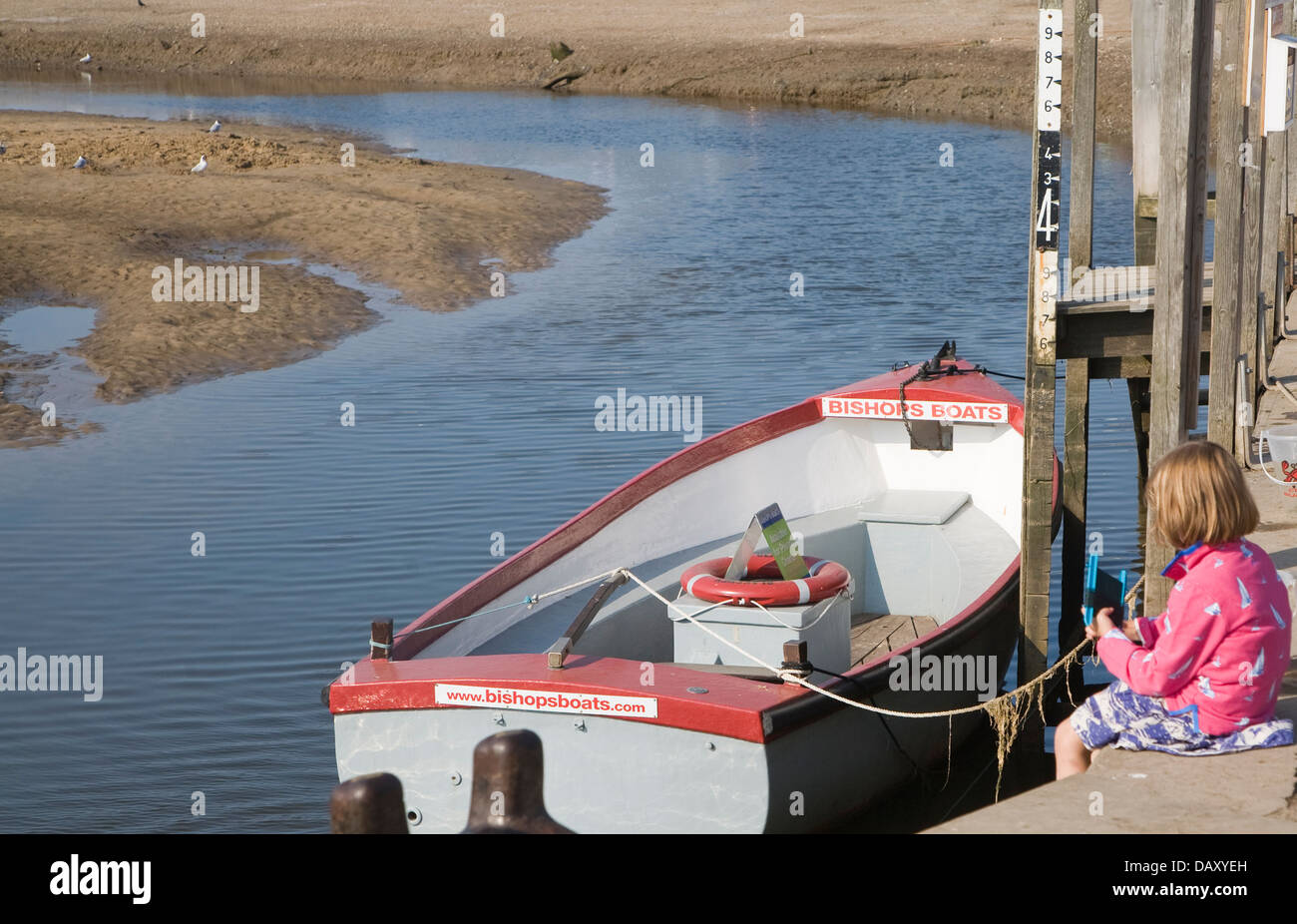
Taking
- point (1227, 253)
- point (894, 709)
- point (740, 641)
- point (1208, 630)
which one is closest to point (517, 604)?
point (740, 641)

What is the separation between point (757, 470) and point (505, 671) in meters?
3.81

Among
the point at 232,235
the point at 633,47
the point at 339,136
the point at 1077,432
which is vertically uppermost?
the point at 633,47

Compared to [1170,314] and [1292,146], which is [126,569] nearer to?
[1170,314]

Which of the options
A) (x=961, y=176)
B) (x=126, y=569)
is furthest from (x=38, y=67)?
(x=126, y=569)

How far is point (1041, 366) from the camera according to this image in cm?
713

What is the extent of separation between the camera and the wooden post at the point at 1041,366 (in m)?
6.64

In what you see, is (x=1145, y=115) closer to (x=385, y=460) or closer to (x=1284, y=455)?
(x=1284, y=455)

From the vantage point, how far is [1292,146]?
512 inches

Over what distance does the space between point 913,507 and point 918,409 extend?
61cm

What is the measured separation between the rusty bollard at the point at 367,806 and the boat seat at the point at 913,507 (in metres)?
5.74

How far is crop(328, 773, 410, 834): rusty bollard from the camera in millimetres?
3783

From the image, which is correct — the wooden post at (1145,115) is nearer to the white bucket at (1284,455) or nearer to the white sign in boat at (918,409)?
the white sign in boat at (918,409)

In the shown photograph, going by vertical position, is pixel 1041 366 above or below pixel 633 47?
below

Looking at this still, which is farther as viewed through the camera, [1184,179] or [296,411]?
[296,411]
